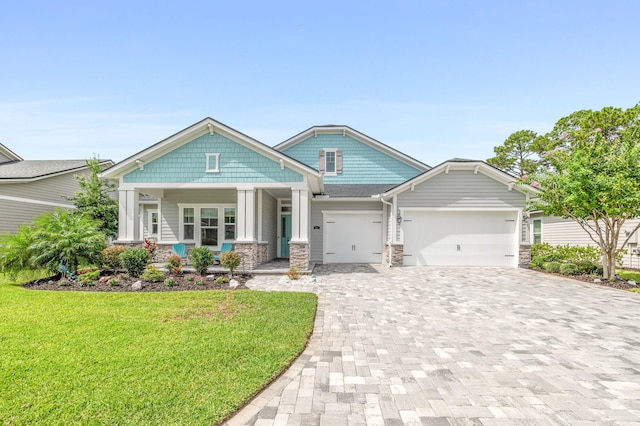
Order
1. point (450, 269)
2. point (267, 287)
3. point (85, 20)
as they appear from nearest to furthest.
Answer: point (267, 287), point (85, 20), point (450, 269)

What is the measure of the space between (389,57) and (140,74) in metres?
9.37

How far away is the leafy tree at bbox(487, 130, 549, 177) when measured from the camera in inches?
1188

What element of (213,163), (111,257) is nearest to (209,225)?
(213,163)

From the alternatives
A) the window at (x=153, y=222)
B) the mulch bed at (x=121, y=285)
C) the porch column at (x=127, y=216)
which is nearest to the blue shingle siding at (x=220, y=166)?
the porch column at (x=127, y=216)

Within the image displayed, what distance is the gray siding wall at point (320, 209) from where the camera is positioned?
14703mm

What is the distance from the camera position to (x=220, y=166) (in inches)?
447

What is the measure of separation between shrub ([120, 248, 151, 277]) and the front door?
729cm

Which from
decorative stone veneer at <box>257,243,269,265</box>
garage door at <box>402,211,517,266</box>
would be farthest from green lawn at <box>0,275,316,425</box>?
garage door at <box>402,211,517,266</box>

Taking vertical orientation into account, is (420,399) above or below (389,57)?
below

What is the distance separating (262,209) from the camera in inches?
509

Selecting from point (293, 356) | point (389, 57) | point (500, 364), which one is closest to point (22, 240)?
point (293, 356)

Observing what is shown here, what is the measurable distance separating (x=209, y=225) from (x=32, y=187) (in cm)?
1035

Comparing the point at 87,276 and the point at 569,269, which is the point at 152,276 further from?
the point at 569,269

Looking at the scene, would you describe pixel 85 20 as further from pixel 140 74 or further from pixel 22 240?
pixel 22 240
